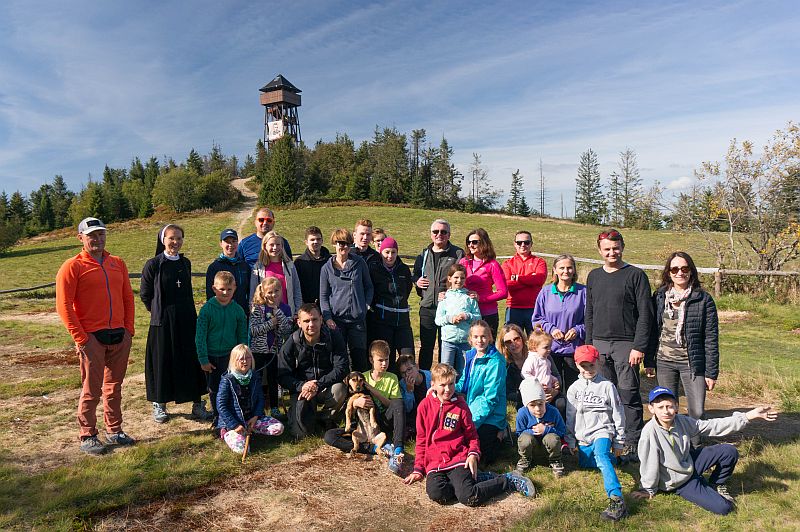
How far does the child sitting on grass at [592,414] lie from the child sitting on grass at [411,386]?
1501mm

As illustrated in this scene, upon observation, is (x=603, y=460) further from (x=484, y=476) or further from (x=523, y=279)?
(x=523, y=279)

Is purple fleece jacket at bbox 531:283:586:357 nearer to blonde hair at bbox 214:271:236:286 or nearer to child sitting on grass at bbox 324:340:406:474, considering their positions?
child sitting on grass at bbox 324:340:406:474

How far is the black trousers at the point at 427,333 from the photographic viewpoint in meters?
5.93

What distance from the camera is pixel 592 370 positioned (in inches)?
175

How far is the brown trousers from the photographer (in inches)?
184

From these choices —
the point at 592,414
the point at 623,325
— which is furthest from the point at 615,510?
the point at 623,325

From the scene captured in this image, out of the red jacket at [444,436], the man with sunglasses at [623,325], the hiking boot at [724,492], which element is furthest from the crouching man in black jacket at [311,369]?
the hiking boot at [724,492]

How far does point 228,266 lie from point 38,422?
271cm

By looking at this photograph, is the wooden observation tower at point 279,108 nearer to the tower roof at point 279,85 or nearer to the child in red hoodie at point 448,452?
the tower roof at point 279,85

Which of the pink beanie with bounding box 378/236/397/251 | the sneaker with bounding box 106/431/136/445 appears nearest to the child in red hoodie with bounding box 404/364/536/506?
the pink beanie with bounding box 378/236/397/251

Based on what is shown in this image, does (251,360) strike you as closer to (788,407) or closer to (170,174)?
(788,407)

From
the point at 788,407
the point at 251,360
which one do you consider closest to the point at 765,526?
the point at 788,407

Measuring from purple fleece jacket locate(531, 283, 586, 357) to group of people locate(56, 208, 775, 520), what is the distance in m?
0.01

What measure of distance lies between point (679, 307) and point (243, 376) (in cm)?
410
